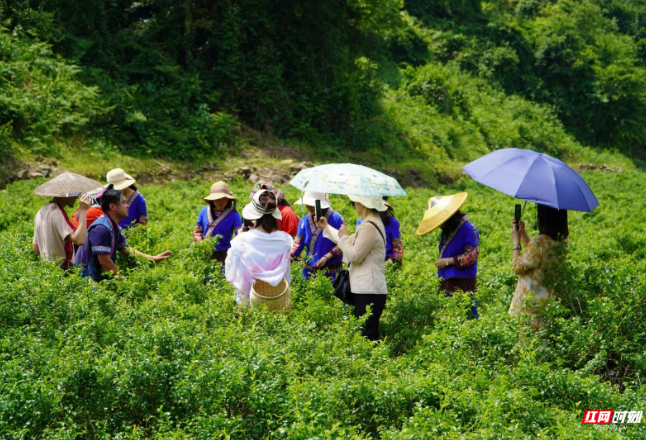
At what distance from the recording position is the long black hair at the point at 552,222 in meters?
6.14

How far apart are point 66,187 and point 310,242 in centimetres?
279

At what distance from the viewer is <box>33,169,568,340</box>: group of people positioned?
6.25m

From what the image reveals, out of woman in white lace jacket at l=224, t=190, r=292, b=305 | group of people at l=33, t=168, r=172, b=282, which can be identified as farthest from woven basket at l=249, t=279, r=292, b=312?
group of people at l=33, t=168, r=172, b=282

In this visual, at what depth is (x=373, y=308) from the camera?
6496 mm

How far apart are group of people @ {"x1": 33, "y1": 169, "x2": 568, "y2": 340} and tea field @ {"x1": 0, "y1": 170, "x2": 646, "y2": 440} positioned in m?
0.26

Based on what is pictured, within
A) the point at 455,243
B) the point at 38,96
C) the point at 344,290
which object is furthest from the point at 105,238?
the point at 38,96

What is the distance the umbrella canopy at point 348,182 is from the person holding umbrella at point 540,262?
1386mm

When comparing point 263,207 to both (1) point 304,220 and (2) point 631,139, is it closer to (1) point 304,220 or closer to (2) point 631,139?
(1) point 304,220

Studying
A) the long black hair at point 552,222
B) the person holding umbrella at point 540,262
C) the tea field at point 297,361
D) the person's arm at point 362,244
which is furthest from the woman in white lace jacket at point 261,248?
the long black hair at point 552,222

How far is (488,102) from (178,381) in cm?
3424

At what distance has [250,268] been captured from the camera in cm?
632

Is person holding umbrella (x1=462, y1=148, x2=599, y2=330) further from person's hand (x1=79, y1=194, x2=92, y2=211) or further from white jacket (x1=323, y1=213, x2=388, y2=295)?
person's hand (x1=79, y1=194, x2=92, y2=211)

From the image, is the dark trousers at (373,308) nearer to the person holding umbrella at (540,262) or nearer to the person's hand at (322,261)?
the person's hand at (322,261)

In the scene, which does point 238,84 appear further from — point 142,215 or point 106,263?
point 106,263
